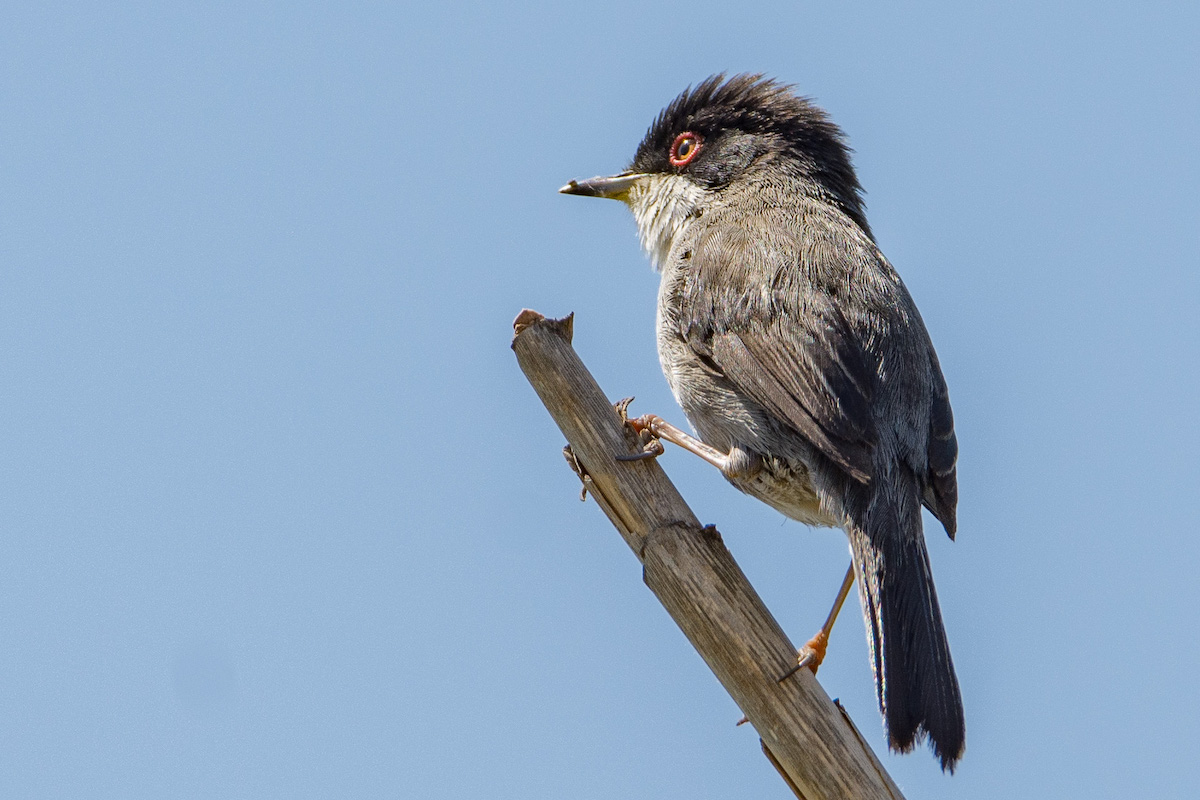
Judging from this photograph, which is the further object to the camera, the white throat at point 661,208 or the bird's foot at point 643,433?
the white throat at point 661,208

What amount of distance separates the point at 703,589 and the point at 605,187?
3.58 meters

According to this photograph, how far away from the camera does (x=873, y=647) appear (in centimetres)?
448

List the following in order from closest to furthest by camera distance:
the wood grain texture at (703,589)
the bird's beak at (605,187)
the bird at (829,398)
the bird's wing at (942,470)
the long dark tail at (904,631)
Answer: the wood grain texture at (703,589) < the long dark tail at (904,631) < the bird at (829,398) < the bird's wing at (942,470) < the bird's beak at (605,187)

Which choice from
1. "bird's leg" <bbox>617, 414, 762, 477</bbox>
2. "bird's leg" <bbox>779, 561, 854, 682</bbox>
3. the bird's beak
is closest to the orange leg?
"bird's leg" <bbox>617, 414, 762, 477</bbox>

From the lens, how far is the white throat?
673 cm

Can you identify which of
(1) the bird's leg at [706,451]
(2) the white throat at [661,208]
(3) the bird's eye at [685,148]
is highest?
(3) the bird's eye at [685,148]

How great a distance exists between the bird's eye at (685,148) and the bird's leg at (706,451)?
2156 millimetres

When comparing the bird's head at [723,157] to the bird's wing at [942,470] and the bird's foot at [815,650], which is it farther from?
the bird's foot at [815,650]

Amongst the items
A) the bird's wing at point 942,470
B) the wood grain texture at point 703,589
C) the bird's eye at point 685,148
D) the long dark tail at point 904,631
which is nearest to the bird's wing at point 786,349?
the long dark tail at point 904,631

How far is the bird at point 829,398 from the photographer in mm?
4473

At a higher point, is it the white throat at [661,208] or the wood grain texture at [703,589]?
the white throat at [661,208]

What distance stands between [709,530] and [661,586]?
258 mm

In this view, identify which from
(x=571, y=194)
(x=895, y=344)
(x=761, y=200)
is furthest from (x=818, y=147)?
(x=895, y=344)

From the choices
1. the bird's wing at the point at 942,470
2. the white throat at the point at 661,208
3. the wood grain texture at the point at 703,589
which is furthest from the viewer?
the white throat at the point at 661,208
